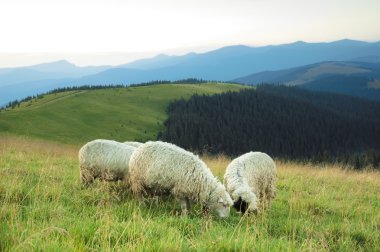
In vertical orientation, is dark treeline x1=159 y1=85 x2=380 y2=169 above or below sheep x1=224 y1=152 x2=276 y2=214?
below

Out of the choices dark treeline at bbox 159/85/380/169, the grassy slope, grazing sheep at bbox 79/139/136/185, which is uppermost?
grazing sheep at bbox 79/139/136/185

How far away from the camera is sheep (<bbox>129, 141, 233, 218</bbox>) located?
8531 millimetres

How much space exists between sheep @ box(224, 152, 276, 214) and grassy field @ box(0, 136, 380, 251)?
1.10 ft

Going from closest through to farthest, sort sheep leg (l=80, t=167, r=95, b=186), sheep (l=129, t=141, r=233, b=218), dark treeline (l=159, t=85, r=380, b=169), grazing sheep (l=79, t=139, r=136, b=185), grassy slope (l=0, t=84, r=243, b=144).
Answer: sheep (l=129, t=141, r=233, b=218)
sheep leg (l=80, t=167, r=95, b=186)
grazing sheep (l=79, t=139, r=136, b=185)
grassy slope (l=0, t=84, r=243, b=144)
dark treeline (l=159, t=85, r=380, b=169)

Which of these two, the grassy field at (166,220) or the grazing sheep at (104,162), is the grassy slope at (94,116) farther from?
the grassy field at (166,220)

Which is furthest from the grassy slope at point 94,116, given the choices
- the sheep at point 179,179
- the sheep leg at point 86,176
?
the sheep at point 179,179

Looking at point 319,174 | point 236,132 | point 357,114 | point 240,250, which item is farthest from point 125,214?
point 357,114

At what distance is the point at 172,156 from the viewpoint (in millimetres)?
8945

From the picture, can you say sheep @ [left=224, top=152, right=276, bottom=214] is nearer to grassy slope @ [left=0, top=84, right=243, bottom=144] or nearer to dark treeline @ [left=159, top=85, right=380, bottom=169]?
grassy slope @ [left=0, top=84, right=243, bottom=144]

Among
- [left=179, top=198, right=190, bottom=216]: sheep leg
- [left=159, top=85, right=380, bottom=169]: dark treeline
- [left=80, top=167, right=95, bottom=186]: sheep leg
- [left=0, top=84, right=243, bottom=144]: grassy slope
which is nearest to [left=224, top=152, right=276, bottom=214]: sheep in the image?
[left=179, top=198, right=190, bottom=216]: sheep leg

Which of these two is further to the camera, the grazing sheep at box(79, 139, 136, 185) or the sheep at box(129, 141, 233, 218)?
the grazing sheep at box(79, 139, 136, 185)

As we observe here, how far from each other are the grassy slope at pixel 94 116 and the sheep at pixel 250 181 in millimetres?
47388

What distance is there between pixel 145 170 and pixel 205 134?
94726 mm

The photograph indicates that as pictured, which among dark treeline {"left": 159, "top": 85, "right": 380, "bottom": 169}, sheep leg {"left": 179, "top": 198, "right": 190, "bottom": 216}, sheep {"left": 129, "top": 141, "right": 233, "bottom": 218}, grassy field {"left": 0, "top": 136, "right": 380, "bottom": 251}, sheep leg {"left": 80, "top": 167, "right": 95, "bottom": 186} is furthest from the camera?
dark treeline {"left": 159, "top": 85, "right": 380, "bottom": 169}
